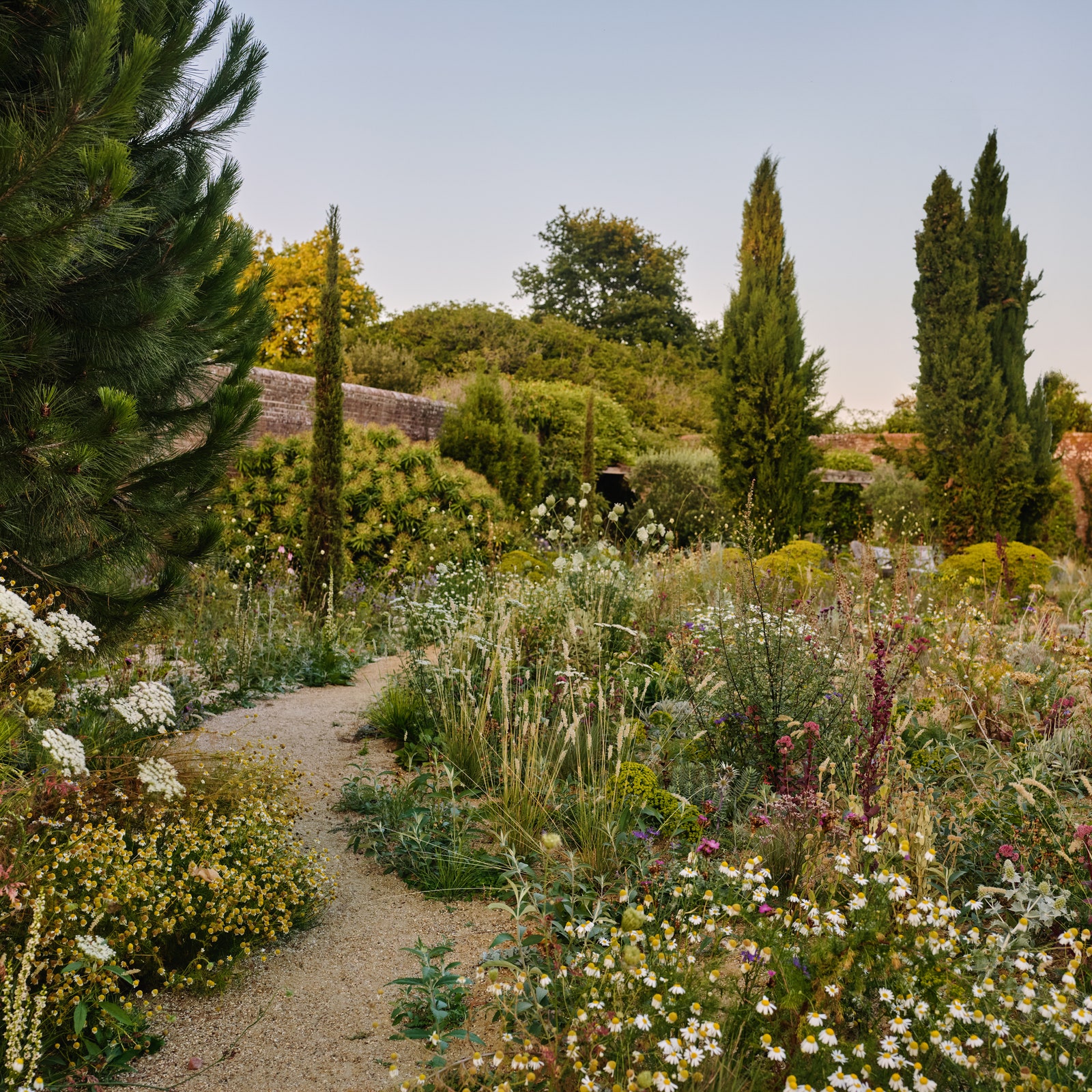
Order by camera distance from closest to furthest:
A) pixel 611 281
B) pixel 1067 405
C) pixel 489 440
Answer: pixel 489 440 → pixel 1067 405 → pixel 611 281

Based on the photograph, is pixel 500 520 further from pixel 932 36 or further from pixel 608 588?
pixel 932 36

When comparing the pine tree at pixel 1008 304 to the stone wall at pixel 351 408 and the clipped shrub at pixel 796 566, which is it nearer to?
the clipped shrub at pixel 796 566

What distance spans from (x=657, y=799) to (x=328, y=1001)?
1.40m

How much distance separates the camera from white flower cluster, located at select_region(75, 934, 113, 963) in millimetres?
1774

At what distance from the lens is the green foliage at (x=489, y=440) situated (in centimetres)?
1202

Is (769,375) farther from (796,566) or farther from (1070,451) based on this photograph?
(1070,451)

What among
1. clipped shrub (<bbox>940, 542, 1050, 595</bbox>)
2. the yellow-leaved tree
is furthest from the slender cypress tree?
the yellow-leaved tree

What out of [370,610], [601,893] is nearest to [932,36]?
[370,610]

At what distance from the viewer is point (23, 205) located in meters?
2.51

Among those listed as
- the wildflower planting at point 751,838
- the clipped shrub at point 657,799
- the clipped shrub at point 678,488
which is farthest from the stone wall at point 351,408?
the clipped shrub at point 657,799

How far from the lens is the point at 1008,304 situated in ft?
36.2

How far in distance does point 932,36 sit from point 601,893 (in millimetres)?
A: 8440

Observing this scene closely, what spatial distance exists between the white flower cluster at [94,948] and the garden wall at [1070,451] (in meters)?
12.1

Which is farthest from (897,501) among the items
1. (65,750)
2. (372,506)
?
(65,750)
